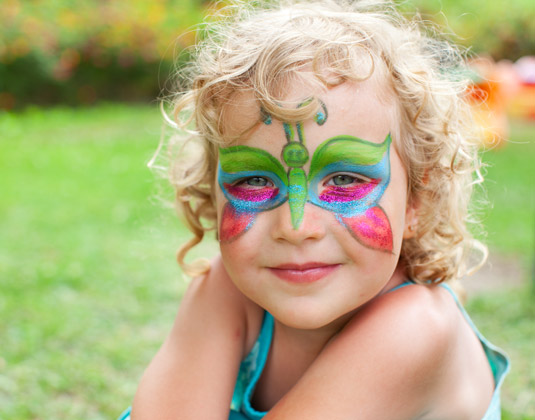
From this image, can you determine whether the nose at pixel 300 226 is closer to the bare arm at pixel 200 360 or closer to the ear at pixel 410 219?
the ear at pixel 410 219

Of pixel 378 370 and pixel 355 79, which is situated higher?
pixel 355 79

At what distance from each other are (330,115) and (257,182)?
1.09ft

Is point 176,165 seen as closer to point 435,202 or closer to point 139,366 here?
point 435,202

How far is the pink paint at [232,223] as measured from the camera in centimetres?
215

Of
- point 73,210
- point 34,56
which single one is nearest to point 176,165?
point 73,210

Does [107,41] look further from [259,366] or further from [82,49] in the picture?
[259,366]

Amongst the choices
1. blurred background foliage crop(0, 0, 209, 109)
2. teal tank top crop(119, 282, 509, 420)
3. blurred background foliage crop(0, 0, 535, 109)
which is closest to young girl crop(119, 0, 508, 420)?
teal tank top crop(119, 282, 509, 420)

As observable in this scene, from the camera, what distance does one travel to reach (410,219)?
7.95 feet

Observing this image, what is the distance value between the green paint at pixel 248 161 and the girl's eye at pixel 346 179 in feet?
0.52

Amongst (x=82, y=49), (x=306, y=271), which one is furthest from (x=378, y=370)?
(x=82, y=49)

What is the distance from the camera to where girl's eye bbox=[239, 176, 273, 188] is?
7.07 ft

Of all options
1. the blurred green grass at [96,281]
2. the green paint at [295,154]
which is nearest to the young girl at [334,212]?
the green paint at [295,154]

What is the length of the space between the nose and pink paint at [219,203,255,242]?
0.11 metres

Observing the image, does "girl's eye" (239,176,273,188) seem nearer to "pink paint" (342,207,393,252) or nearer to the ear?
"pink paint" (342,207,393,252)
